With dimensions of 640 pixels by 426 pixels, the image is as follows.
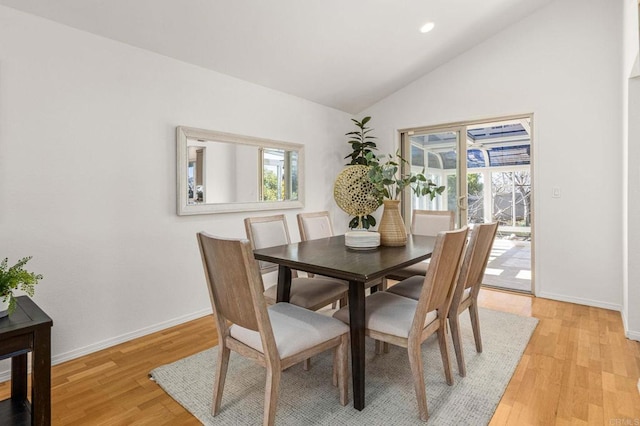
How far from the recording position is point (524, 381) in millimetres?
2010

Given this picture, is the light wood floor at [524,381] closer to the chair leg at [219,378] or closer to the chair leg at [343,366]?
the chair leg at [219,378]

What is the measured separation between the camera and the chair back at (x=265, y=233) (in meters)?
2.55

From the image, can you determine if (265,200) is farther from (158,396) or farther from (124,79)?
(158,396)

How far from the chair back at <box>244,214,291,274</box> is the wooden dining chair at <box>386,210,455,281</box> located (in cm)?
95

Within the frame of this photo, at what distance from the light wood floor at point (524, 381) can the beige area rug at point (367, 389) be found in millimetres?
80

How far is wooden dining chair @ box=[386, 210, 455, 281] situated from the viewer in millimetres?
2854

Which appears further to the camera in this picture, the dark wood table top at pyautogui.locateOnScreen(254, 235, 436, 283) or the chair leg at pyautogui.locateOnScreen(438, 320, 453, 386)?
the chair leg at pyautogui.locateOnScreen(438, 320, 453, 386)

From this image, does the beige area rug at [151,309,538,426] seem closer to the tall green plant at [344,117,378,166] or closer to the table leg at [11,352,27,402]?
the table leg at [11,352,27,402]

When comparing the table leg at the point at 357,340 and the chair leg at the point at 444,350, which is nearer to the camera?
the table leg at the point at 357,340

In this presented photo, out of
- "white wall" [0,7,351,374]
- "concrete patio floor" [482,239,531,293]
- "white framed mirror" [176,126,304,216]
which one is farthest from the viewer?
"concrete patio floor" [482,239,531,293]

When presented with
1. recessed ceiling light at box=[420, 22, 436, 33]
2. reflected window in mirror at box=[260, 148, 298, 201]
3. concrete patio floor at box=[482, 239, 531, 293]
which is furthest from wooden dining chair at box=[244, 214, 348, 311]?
concrete patio floor at box=[482, 239, 531, 293]

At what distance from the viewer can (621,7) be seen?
10.3ft

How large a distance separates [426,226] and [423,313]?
1613mm

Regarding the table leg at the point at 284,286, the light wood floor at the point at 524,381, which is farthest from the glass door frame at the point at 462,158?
the table leg at the point at 284,286
